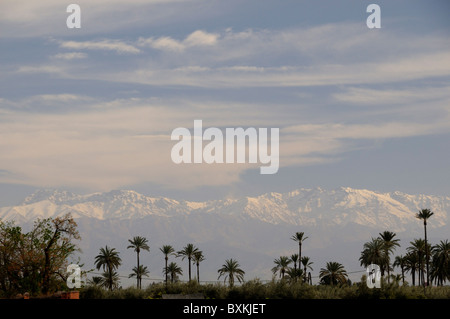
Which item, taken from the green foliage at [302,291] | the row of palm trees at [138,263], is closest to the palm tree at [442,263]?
the row of palm trees at [138,263]

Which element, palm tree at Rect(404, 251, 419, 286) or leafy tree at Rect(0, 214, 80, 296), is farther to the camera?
palm tree at Rect(404, 251, 419, 286)

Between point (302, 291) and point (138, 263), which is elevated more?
point (138, 263)

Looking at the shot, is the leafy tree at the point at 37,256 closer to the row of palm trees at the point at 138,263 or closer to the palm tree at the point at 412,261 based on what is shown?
the row of palm trees at the point at 138,263

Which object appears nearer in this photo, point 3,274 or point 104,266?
point 3,274

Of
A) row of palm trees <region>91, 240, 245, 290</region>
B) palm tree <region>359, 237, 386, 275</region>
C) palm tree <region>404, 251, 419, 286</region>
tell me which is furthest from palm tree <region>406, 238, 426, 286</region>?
row of palm trees <region>91, 240, 245, 290</region>

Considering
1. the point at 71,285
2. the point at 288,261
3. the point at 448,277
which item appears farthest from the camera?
the point at 288,261

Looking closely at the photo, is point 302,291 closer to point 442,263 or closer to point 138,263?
point 442,263

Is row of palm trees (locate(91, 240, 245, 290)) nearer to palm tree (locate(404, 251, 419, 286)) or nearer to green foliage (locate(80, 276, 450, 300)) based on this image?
palm tree (locate(404, 251, 419, 286))

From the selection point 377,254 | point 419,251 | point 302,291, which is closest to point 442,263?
point 419,251

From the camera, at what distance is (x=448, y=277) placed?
4569 inches
